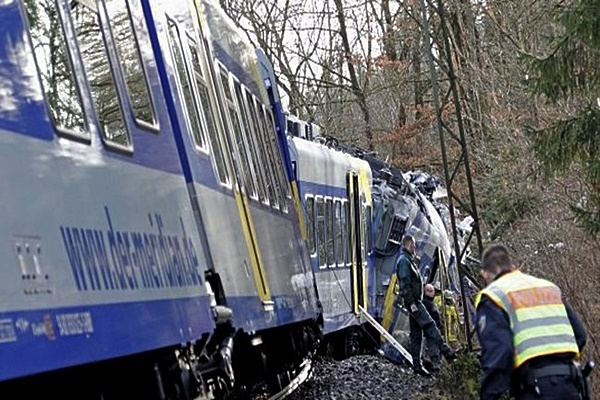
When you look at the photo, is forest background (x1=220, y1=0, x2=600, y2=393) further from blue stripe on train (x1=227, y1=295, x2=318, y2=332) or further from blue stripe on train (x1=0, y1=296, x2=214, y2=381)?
blue stripe on train (x1=0, y1=296, x2=214, y2=381)

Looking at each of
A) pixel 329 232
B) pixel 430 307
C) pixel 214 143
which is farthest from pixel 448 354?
pixel 214 143

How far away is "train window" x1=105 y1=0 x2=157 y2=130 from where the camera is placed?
6875mm

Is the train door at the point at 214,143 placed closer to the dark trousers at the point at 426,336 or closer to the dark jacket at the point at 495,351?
the dark jacket at the point at 495,351

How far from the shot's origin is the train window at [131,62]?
688 centimetres

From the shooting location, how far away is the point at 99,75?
637cm

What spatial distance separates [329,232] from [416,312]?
7.77 ft

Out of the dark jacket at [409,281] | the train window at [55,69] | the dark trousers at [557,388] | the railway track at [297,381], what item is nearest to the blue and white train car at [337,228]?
the railway track at [297,381]

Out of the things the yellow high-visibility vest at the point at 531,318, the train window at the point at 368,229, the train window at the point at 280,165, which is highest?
the train window at the point at 280,165

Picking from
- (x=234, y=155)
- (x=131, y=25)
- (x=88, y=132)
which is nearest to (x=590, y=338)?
(x=234, y=155)

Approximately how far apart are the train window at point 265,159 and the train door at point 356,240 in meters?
8.22

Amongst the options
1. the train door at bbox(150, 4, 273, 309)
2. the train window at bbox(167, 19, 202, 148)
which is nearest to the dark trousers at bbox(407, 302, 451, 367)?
the train door at bbox(150, 4, 273, 309)

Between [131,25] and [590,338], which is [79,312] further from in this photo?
[590,338]

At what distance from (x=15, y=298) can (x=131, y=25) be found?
298cm

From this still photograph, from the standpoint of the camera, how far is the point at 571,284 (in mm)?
15273
